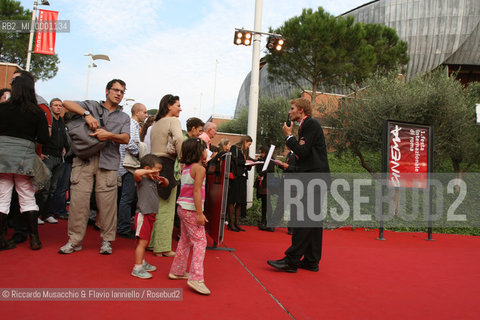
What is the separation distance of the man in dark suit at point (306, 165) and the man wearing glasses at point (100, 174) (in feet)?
6.61

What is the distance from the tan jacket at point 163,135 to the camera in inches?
176

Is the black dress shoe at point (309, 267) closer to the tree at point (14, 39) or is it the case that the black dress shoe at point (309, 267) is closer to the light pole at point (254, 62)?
the light pole at point (254, 62)

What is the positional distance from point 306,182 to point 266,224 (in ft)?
11.6

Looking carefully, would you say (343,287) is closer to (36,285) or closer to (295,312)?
(295,312)

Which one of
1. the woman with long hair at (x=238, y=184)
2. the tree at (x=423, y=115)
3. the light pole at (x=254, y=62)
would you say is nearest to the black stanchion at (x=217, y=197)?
the woman with long hair at (x=238, y=184)

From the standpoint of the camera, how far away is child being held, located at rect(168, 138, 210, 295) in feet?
10.7

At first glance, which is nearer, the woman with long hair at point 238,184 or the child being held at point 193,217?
the child being held at point 193,217

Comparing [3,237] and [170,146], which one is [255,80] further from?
[3,237]

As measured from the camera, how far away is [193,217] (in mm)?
3406

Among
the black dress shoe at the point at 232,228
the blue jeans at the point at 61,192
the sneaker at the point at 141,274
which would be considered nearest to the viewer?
the sneaker at the point at 141,274

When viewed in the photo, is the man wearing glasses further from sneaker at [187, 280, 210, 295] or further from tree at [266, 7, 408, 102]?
tree at [266, 7, 408, 102]

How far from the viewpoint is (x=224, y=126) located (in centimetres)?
4503

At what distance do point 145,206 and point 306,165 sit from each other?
1998 millimetres

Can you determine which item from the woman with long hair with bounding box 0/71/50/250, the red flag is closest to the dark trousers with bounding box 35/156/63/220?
the woman with long hair with bounding box 0/71/50/250
